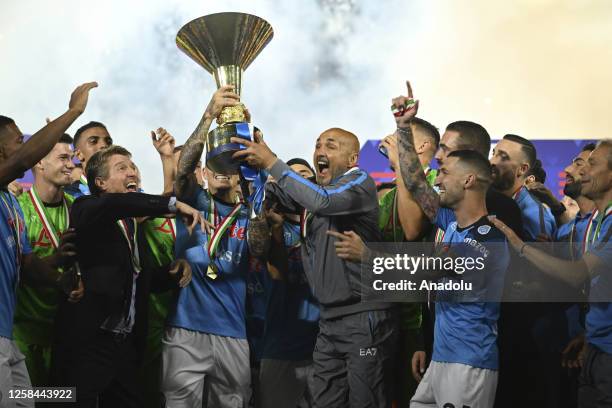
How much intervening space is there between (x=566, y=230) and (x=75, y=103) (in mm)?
2896

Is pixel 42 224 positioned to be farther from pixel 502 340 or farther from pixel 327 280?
pixel 502 340

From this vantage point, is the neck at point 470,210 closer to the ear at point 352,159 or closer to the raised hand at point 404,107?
the raised hand at point 404,107

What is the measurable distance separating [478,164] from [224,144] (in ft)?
4.49

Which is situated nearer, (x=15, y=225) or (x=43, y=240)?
(x=15, y=225)

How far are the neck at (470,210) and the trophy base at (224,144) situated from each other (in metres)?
1.18

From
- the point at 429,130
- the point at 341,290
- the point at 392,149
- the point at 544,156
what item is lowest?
the point at 341,290

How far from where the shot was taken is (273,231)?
467cm

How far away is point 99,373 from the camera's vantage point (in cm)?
379

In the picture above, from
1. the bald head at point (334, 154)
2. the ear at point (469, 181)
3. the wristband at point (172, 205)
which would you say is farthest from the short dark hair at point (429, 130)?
the wristband at point (172, 205)

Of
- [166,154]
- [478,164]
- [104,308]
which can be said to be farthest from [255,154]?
[478,164]

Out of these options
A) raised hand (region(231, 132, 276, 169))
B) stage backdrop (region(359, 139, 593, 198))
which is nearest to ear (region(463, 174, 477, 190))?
raised hand (region(231, 132, 276, 169))

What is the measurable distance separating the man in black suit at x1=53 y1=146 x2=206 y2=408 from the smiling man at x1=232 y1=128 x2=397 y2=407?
20.1 inches

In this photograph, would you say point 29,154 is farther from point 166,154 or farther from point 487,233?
point 487,233

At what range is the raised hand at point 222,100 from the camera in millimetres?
4078
